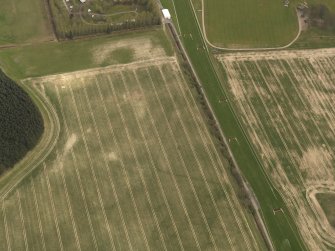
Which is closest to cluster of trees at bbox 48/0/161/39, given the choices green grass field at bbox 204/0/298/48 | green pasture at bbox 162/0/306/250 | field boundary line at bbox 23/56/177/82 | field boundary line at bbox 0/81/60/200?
green pasture at bbox 162/0/306/250

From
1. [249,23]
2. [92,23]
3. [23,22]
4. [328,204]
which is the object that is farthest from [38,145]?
[249,23]

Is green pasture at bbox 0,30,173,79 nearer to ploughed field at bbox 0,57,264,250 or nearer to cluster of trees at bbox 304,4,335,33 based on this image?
ploughed field at bbox 0,57,264,250

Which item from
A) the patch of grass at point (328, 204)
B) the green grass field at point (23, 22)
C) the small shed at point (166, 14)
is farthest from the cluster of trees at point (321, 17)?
Result: the green grass field at point (23, 22)

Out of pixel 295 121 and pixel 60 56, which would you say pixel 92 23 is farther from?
pixel 295 121

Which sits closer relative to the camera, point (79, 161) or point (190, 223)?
point (190, 223)

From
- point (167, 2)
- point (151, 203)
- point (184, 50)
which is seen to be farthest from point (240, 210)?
point (167, 2)

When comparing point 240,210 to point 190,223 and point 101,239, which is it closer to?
point 190,223
